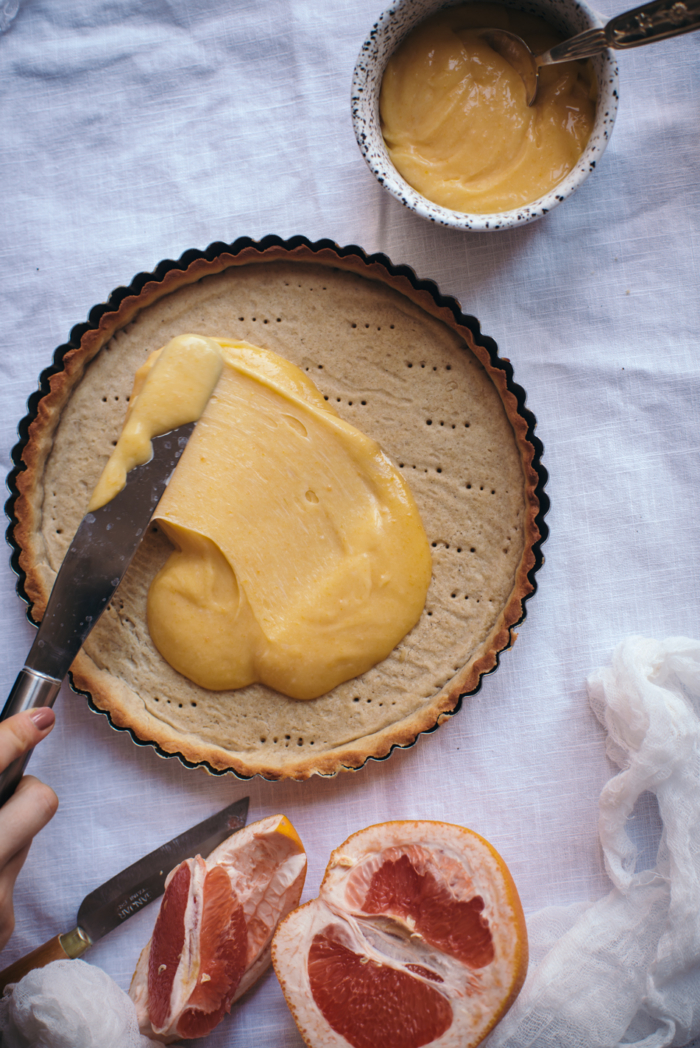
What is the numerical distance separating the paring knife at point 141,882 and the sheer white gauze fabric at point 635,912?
65cm

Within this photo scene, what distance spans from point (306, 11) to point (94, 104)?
50cm

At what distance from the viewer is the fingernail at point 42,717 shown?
129 centimetres

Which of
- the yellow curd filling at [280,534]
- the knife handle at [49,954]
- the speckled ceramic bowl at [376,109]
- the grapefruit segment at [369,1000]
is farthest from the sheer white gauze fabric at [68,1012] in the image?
the speckled ceramic bowl at [376,109]

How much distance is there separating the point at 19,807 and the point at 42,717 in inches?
6.9

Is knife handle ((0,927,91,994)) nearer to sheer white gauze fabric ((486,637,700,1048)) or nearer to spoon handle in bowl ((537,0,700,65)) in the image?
sheer white gauze fabric ((486,637,700,1048))

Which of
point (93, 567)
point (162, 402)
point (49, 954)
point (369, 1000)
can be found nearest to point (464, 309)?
point (162, 402)

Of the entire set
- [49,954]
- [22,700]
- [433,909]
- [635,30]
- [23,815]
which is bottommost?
[49,954]

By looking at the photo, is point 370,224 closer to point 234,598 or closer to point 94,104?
point 94,104

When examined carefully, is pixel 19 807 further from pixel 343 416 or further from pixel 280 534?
pixel 343 416

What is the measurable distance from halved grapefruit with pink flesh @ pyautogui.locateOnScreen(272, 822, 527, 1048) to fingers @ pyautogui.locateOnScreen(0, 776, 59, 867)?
0.49m

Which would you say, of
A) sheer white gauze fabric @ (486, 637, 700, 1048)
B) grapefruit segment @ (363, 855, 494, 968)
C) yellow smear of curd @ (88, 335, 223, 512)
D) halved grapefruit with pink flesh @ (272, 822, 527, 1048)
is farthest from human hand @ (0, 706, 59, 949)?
sheer white gauze fabric @ (486, 637, 700, 1048)

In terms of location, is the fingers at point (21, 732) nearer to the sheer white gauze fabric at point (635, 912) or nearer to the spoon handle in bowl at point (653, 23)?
the sheer white gauze fabric at point (635, 912)

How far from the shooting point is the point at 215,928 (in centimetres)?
139

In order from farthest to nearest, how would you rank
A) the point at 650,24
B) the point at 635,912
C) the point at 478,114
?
the point at 635,912 → the point at 478,114 → the point at 650,24
